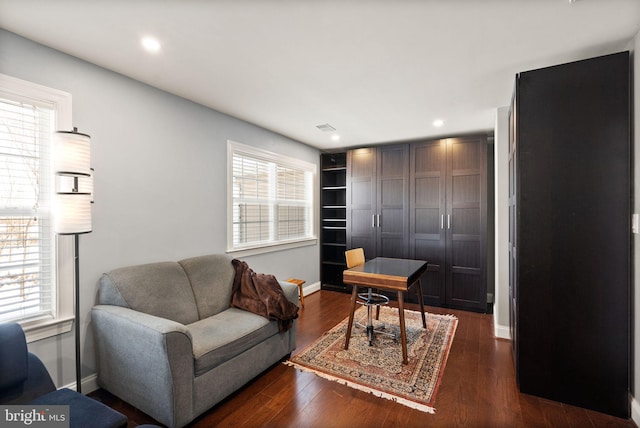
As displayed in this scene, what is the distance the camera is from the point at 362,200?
4.89m

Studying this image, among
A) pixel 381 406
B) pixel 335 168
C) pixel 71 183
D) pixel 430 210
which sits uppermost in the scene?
pixel 335 168

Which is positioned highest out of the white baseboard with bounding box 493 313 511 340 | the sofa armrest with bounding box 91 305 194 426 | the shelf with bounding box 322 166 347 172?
the shelf with bounding box 322 166 347 172

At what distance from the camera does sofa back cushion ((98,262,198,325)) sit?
2.18 m

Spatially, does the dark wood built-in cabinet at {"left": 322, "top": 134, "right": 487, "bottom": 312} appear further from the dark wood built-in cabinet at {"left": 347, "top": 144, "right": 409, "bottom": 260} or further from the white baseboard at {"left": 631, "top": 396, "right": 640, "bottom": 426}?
the white baseboard at {"left": 631, "top": 396, "right": 640, "bottom": 426}

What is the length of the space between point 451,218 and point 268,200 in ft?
8.41

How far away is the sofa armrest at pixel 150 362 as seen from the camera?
1733mm

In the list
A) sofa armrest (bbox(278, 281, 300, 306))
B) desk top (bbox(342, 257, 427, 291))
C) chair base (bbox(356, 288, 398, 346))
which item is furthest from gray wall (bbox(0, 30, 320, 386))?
chair base (bbox(356, 288, 398, 346))

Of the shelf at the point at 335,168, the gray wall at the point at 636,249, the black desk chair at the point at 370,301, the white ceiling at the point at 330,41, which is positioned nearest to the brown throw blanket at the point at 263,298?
the black desk chair at the point at 370,301

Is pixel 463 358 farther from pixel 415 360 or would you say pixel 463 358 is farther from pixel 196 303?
pixel 196 303

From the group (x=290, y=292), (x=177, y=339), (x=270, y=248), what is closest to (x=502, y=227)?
(x=290, y=292)

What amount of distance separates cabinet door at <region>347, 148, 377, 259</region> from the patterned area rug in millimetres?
1597

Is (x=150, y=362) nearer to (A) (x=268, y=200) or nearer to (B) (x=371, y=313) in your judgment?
(B) (x=371, y=313)

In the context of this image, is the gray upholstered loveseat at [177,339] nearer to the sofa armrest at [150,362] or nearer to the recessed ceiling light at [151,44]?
the sofa armrest at [150,362]

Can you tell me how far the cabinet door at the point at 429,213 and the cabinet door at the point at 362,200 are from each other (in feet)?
1.99
